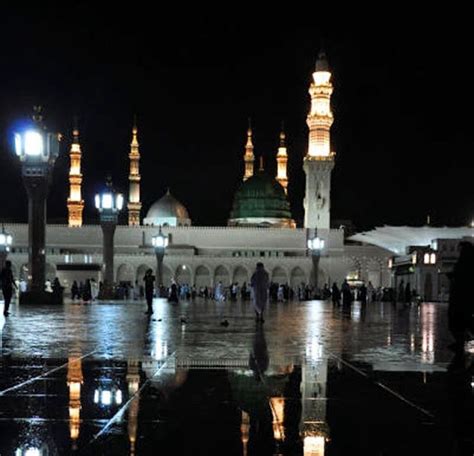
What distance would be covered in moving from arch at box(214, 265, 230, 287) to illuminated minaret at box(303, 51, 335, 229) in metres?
7.92

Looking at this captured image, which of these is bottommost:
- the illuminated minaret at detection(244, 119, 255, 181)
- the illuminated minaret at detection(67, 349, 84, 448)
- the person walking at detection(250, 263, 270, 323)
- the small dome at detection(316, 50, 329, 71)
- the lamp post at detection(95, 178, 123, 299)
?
the illuminated minaret at detection(67, 349, 84, 448)

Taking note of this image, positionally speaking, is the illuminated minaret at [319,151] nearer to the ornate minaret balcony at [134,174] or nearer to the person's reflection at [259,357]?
the ornate minaret balcony at [134,174]

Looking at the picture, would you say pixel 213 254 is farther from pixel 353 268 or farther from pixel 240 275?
pixel 353 268

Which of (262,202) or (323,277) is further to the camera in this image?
(262,202)

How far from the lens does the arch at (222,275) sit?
68.0 meters

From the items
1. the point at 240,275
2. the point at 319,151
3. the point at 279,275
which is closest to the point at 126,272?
the point at 240,275

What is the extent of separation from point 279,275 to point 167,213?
13867 mm

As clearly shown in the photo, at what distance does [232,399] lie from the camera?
189 inches

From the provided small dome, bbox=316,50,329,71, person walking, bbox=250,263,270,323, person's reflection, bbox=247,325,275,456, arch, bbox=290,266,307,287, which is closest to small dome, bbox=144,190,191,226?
arch, bbox=290,266,307,287

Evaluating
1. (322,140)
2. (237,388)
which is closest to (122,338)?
(237,388)

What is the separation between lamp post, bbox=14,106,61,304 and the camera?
22.8 m

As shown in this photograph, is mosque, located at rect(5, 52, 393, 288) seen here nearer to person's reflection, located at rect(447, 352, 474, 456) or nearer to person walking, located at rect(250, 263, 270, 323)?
person walking, located at rect(250, 263, 270, 323)

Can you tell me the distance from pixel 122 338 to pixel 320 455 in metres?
6.78

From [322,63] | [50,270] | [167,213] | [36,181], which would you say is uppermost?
[322,63]
